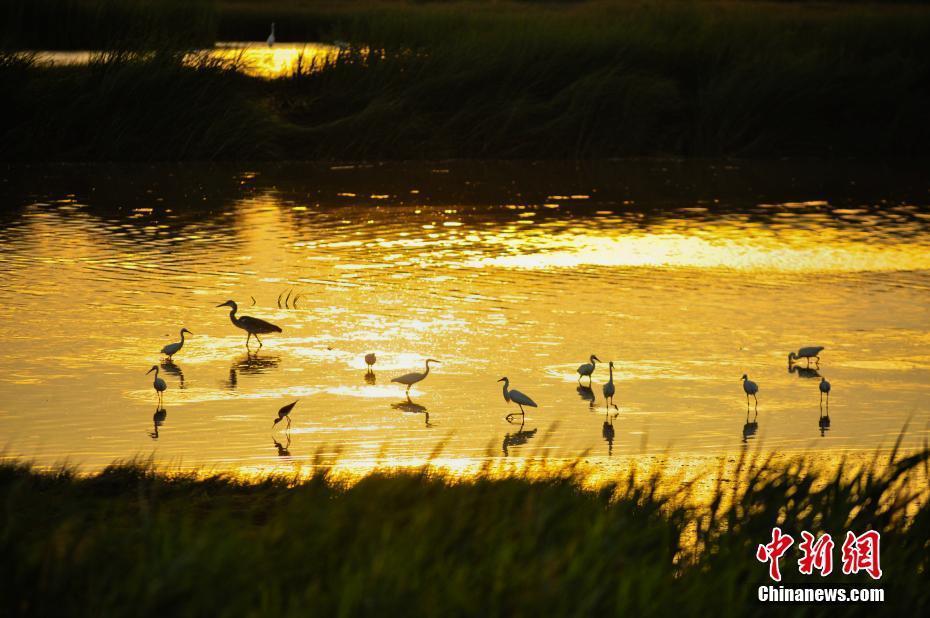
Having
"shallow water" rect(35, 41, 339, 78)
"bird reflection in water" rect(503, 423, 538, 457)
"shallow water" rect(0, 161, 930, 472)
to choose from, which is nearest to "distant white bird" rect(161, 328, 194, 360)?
"shallow water" rect(0, 161, 930, 472)

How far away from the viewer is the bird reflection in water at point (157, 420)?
885 centimetres

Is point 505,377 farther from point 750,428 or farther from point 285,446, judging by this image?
point 285,446

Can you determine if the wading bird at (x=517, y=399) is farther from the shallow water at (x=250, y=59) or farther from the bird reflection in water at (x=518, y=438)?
the shallow water at (x=250, y=59)

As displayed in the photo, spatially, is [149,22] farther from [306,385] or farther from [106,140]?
[306,385]

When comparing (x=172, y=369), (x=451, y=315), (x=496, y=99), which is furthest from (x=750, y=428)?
(x=496, y=99)

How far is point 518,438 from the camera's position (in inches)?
352

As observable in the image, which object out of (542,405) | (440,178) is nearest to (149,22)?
(440,178)

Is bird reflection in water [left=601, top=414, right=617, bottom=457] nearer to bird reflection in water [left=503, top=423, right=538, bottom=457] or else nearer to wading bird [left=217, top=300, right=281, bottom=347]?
bird reflection in water [left=503, top=423, right=538, bottom=457]

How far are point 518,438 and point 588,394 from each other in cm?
114

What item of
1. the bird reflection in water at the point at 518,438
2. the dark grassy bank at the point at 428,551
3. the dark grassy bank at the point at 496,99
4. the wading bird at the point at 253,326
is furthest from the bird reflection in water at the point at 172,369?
the dark grassy bank at the point at 496,99

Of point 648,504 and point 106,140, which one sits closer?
point 648,504

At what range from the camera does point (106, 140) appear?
23453 mm

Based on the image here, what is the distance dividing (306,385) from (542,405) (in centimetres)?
173

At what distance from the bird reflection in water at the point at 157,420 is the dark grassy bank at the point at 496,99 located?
564 inches
